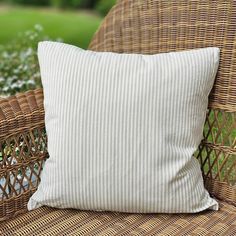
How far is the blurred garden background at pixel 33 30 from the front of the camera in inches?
97.5

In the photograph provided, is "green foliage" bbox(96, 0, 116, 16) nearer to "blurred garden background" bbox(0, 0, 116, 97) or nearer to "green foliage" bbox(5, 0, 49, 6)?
"blurred garden background" bbox(0, 0, 116, 97)

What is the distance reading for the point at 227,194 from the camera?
4.86 ft

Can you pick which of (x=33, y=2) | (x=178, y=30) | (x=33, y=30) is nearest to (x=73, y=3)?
(x=33, y=2)

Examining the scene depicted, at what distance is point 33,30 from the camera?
4801 mm

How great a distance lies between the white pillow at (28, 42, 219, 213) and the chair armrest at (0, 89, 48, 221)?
10 cm

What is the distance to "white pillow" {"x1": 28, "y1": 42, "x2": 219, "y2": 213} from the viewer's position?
1.30m

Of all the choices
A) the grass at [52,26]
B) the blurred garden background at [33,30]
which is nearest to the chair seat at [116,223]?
the blurred garden background at [33,30]

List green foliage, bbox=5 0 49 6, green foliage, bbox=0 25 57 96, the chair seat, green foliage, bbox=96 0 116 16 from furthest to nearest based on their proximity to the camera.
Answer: green foliage, bbox=5 0 49 6, green foliage, bbox=96 0 116 16, green foliage, bbox=0 25 57 96, the chair seat

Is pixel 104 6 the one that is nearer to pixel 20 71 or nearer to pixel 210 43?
pixel 20 71

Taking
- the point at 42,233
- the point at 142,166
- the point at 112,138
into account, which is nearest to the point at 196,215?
the point at 142,166

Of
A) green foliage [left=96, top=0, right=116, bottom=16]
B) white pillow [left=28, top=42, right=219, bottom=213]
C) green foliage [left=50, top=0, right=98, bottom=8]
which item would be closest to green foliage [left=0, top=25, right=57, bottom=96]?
white pillow [left=28, top=42, right=219, bottom=213]

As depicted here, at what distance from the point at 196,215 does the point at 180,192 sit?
0.10 m

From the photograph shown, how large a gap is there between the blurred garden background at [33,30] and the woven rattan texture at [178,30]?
0.69m

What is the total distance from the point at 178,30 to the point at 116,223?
0.64 meters
